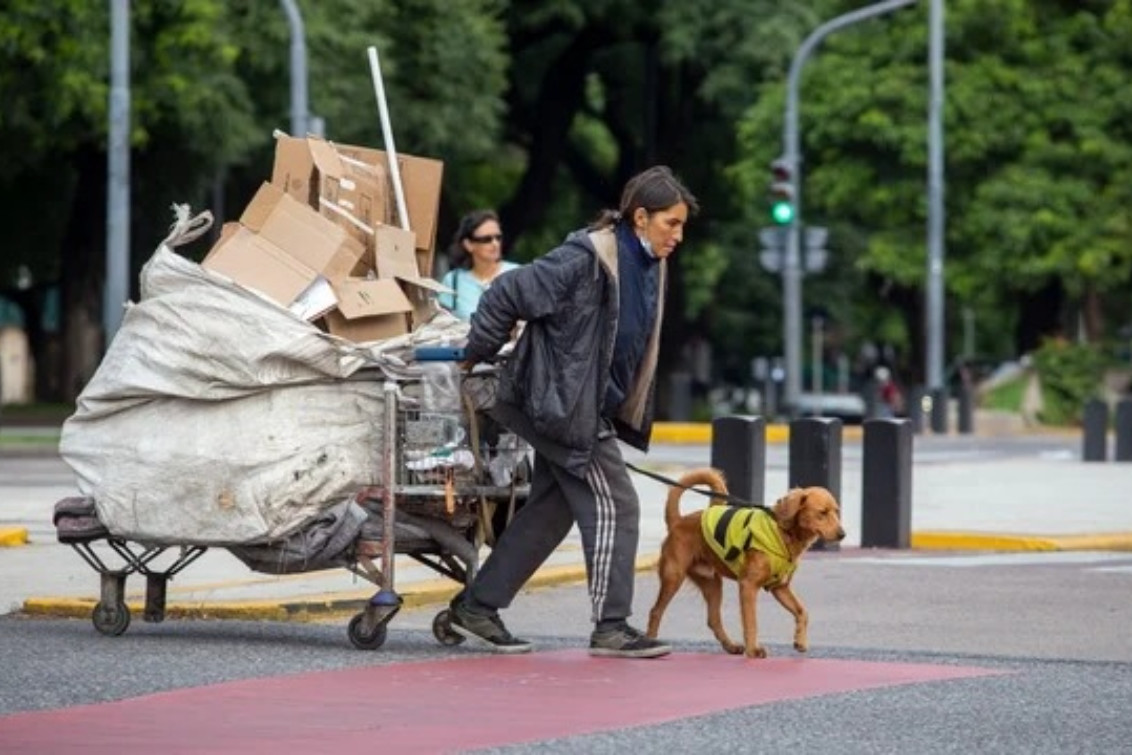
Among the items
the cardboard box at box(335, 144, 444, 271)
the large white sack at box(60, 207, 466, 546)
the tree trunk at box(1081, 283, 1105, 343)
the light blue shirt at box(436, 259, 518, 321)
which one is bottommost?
the large white sack at box(60, 207, 466, 546)

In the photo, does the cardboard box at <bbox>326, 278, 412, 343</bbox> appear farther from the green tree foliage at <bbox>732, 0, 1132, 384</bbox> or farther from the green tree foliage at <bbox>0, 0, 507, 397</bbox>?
the green tree foliage at <bbox>732, 0, 1132, 384</bbox>

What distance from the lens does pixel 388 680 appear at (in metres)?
11.8

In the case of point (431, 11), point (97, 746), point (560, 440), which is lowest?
point (97, 746)

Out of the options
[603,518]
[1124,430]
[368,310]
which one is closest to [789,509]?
[603,518]

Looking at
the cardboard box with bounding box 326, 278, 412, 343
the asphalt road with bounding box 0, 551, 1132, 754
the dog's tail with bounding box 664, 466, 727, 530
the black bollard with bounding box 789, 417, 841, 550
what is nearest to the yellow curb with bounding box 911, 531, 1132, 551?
the black bollard with bounding box 789, 417, 841, 550

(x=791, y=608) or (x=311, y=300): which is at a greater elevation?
(x=311, y=300)

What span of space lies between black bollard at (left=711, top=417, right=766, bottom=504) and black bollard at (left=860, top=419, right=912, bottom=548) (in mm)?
627

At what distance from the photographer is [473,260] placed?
612 inches

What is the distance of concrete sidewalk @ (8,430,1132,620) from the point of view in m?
14.6

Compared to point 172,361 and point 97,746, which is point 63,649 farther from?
point 97,746

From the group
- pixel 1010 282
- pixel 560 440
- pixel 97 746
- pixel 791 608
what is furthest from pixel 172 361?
pixel 1010 282

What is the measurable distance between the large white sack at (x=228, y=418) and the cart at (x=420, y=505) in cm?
13

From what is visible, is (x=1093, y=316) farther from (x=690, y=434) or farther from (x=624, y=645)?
(x=624, y=645)

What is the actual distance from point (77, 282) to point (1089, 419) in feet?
71.2
